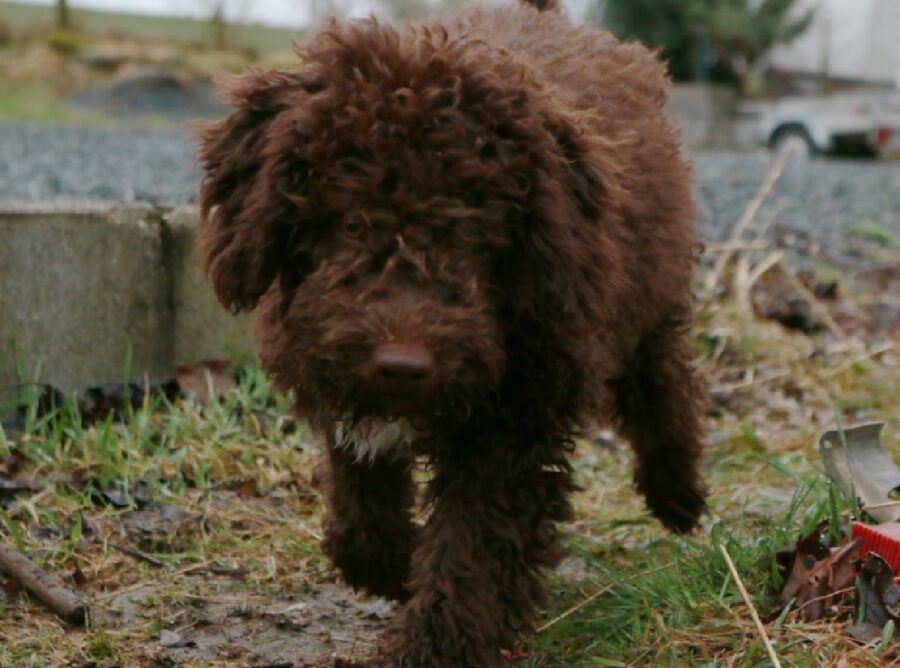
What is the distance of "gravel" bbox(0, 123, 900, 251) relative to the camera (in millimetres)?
8117

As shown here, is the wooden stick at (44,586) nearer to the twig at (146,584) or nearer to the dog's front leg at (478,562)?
the twig at (146,584)

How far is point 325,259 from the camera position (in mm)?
2660

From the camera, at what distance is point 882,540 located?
2.99 meters

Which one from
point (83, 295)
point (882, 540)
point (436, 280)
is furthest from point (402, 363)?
point (83, 295)

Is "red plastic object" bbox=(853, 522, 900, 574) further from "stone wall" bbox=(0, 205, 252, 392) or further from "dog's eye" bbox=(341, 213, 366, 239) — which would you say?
"stone wall" bbox=(0, 205, 252, 392)

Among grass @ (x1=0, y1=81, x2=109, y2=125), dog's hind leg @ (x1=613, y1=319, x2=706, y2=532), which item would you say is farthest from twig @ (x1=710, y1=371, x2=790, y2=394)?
grass @ (x1=0, y1=81, x2=109, y2=125)

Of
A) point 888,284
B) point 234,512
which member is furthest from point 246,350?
point 888,284

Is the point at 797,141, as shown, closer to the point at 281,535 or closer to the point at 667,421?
the point at 667,421

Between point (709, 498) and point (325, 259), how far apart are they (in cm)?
237

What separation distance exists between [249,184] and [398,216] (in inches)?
17.2

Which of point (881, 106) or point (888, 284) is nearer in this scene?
point (888, 284)

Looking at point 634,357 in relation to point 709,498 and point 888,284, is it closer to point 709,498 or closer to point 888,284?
point 709,498

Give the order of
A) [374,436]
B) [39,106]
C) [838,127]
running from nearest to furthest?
[374,436]
[39,106]
[838,127]

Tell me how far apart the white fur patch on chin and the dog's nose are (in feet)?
1.60
